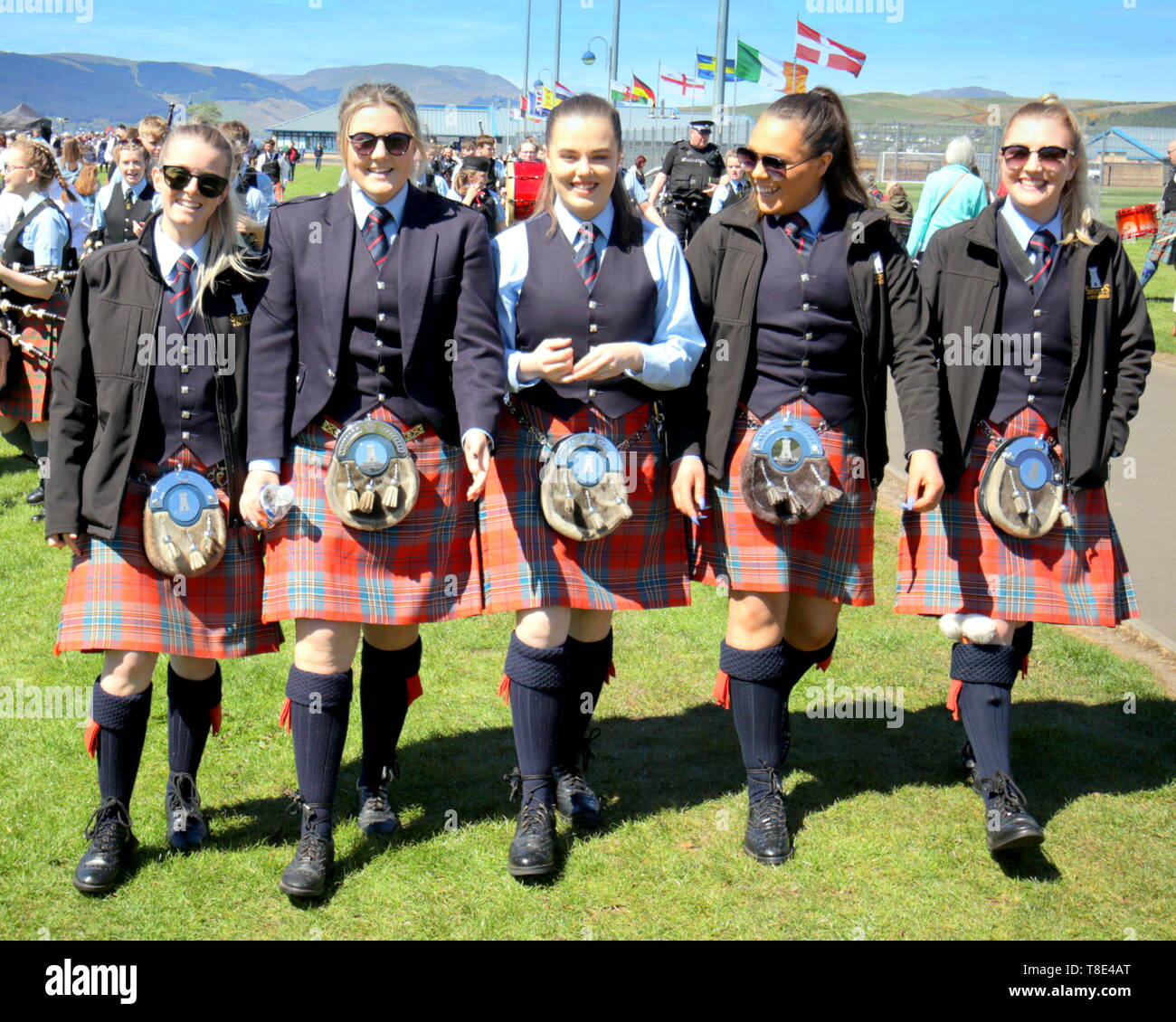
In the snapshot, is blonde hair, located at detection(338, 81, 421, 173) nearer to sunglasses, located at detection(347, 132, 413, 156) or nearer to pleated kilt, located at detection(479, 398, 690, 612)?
sunglasses, located at detection(347, 132, 413, 156)

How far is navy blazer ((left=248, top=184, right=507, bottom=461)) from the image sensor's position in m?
3.10

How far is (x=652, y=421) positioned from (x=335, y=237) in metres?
1.00

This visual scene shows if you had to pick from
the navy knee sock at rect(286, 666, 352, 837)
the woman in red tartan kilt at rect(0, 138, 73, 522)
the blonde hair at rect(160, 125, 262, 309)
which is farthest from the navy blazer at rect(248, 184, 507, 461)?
the woman in red tartan kilt at rect(0, 138, 73, 522)

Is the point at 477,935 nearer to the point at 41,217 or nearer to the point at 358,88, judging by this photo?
the point at 358,88

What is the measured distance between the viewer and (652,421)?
342 centimetres

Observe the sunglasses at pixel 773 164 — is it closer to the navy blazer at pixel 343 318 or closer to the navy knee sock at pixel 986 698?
the navy blazer at pixel 343 318

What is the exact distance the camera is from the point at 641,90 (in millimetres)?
33969

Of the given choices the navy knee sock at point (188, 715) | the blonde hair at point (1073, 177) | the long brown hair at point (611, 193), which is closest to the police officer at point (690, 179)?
the blonde hair at point (1073, 177)

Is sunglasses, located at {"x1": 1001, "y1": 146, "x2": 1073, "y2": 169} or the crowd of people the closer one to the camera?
the crowd of people

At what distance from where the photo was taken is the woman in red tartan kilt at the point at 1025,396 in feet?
11.4

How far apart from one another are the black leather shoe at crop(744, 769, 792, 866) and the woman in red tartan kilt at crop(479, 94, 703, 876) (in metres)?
0.59

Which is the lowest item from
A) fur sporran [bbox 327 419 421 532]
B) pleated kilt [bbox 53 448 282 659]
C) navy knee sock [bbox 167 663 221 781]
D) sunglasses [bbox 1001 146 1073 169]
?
navy knee sock [bbox 167 663 221 781]

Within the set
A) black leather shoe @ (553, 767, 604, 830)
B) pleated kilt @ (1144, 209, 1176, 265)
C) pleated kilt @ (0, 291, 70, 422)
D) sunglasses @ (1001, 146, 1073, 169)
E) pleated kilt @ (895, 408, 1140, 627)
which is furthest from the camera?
pleated kilt @ (1144, 209, 1176, 265)

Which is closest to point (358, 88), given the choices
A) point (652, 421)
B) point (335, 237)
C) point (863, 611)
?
point (335, 237)
